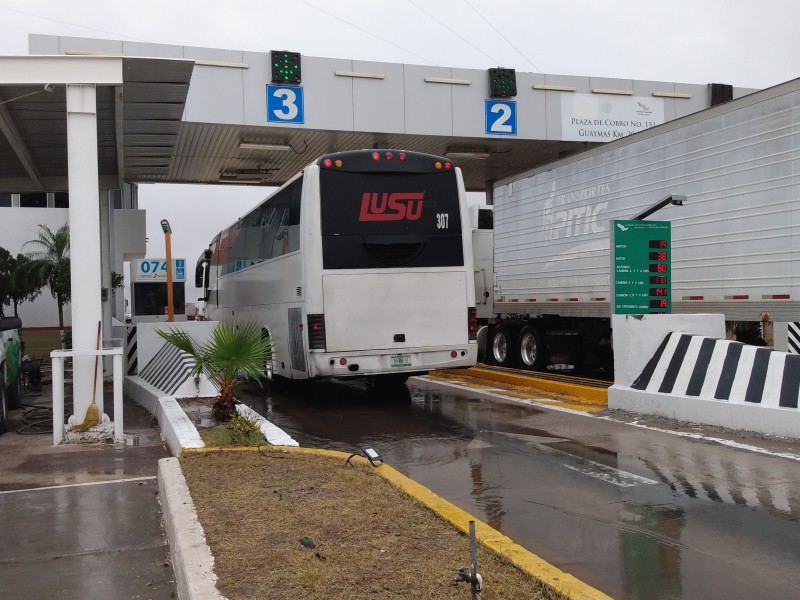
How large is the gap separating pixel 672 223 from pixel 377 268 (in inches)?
192

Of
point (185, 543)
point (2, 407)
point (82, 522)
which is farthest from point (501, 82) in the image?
point (185, 543)

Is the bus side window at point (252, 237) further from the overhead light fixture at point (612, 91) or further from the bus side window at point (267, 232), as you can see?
the overhead light fixture at point (612, 91)

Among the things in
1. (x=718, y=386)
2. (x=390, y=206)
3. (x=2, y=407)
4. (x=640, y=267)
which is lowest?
(x=2, y=407)

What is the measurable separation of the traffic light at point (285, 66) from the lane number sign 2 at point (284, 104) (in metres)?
0.20

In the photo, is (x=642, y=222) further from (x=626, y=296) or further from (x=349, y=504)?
(x=349, y=504)

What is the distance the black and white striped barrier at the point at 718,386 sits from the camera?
8.77 metres

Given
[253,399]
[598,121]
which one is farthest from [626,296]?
[598,121]

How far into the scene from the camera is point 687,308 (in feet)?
41.5

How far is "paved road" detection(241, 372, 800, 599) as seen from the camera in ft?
15.8

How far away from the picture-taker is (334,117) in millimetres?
19500

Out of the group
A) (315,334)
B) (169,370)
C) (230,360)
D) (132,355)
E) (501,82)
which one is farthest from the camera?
(501,82)

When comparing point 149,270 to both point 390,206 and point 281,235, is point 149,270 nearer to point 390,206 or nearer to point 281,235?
point 281,235

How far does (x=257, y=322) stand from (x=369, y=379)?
2.48m

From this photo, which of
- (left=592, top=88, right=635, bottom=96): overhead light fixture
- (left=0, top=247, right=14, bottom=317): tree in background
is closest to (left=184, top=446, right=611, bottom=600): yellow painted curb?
(left=592, top=88, right=635, bottom=96): overhead light fixture
